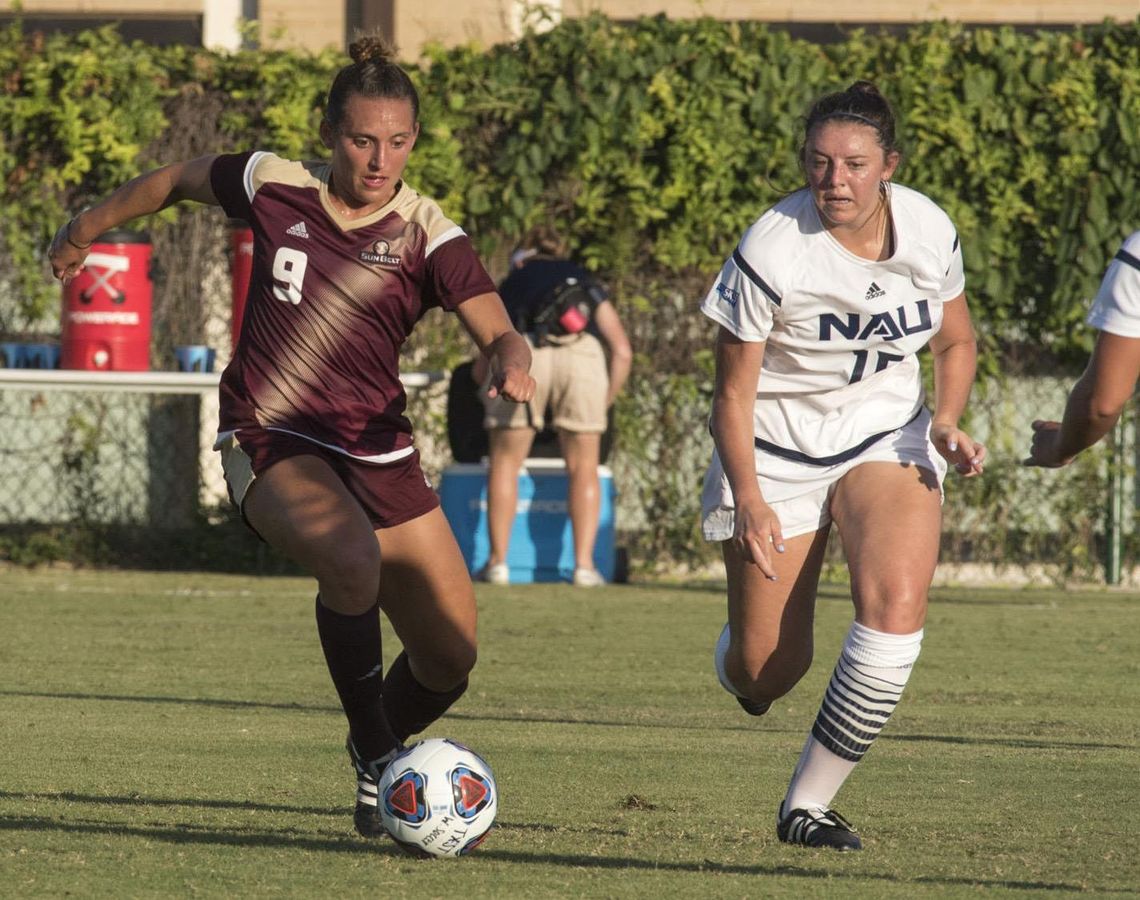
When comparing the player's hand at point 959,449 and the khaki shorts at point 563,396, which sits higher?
the player's hand at point 959,449

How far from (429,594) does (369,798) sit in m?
0.58

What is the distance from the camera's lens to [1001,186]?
13109mm

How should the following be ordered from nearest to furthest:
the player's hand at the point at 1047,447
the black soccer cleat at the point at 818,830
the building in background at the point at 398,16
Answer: the player's hand at the point at 1047,447 < the black soccer cleat at the point at 818,830 < the building in background at the point at 398,16

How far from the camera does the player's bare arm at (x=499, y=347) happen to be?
16.3 ft

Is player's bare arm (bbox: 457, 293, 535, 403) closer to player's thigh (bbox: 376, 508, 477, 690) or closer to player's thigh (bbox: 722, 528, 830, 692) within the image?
player's thigh (bbox: 376, 508, 477, 690)

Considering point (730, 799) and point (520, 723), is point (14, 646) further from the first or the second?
point (730, 799)

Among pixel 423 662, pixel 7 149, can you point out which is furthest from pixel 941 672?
pixel 7 149

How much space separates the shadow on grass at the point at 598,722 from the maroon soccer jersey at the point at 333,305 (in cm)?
231

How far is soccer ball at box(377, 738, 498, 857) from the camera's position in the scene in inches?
187

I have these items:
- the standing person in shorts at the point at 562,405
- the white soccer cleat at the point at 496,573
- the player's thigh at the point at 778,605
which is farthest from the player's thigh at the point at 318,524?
the white soccer cleat at the point at 496,573

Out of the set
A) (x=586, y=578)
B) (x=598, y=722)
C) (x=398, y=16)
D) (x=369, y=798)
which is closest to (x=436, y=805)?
(x=369, y=798)

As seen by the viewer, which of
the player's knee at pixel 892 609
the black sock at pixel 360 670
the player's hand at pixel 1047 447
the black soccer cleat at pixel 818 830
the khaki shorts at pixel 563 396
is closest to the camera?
the player's hand at pixel 1047 447

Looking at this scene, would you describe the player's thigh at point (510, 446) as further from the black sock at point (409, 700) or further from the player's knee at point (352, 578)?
the player's knee at point (352, 578)

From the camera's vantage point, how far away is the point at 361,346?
5.39 meters
